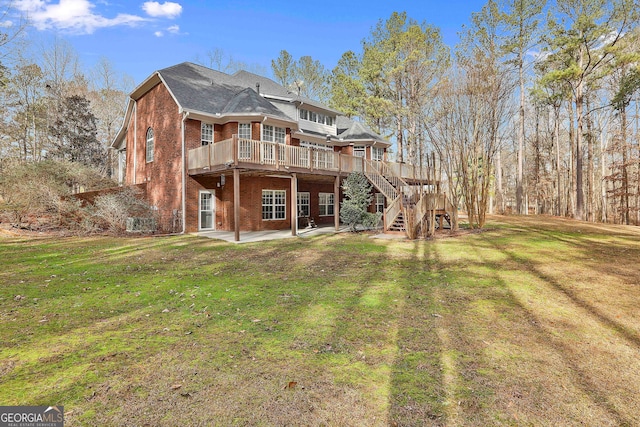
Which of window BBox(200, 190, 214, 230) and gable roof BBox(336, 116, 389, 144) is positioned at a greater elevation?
gable roof BBox(336, 116, 389, 144)

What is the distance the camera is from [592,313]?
4.95 metres

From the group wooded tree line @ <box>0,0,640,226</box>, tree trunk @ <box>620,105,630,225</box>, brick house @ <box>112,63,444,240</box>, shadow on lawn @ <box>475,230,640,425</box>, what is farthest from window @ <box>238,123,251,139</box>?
tree trunk @ <box>620,105,630,225</box>

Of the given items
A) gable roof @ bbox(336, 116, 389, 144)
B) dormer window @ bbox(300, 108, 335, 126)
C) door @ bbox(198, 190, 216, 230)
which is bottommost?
door @ bbox(198, 190, 216, 230)

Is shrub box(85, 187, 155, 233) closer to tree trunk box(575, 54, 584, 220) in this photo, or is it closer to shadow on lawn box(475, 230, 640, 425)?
shadow on lawn box(475, 230, 640, 425)

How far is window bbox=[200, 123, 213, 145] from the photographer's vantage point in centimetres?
1624

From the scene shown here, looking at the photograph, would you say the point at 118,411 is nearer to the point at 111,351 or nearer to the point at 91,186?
the point at 111,351

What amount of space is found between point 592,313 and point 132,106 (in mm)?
24342

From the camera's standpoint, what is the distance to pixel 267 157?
13875 millimetres

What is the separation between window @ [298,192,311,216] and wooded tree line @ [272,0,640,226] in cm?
794

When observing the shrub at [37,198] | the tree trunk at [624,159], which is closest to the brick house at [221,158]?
the shrub at [37,198]

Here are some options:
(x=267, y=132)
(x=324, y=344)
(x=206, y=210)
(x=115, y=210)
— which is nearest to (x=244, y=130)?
(x=267, y=132)

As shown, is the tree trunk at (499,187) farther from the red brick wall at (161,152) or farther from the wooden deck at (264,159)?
the red brick wall at (161,152)

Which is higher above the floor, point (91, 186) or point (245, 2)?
point (245, 2)

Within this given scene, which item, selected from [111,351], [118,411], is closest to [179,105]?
[111,351]
